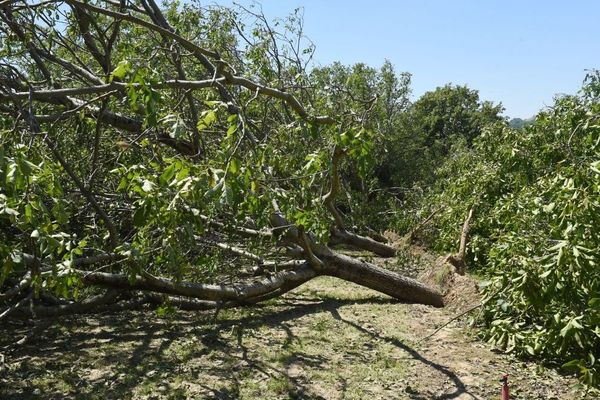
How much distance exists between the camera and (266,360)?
471cm

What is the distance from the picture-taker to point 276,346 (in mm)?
5105

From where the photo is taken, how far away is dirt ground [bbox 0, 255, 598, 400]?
13.4 feet

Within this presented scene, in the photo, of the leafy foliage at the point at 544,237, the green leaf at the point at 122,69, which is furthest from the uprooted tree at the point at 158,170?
the leafy foliage at the point at 544,237

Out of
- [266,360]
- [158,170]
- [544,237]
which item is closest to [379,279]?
[266,360]

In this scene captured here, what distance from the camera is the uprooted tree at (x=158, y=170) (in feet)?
8.64

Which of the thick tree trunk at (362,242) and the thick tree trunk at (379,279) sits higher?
the thick tree trunk at (362,242)

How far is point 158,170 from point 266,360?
2140 mm

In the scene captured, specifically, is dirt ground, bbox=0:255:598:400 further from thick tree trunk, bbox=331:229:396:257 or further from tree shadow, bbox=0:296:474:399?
thick tree trunk, bbox=331:229:396:257

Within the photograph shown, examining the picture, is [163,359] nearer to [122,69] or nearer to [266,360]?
[266,360]

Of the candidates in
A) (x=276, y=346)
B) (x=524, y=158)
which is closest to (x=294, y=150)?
(x=276, y=346)

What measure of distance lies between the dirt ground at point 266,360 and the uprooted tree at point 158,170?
0.35 m

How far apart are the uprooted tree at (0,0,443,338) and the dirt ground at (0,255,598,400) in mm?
346

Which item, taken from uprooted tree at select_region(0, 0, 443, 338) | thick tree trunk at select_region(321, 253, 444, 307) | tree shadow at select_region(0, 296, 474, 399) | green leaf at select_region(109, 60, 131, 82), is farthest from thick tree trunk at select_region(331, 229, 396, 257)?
green leaf at select_region(109, 60, 131, 82)

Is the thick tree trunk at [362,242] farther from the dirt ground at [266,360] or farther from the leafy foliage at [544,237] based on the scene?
the dirt ground at [266,360]
